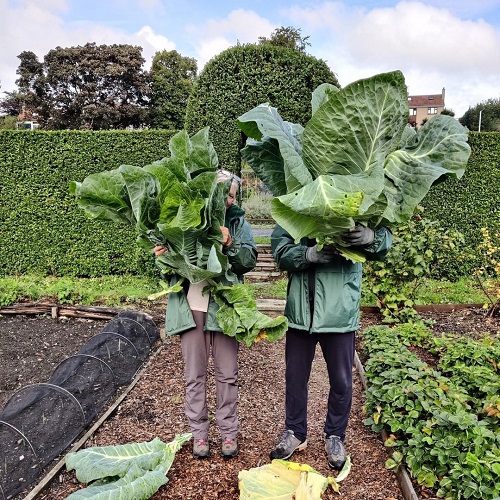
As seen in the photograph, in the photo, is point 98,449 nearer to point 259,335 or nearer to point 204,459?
point 204,459

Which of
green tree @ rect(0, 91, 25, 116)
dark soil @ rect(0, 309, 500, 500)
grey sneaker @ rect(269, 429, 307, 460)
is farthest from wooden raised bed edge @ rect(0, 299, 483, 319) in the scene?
green tree @ rect(0, 91, 25, 116)

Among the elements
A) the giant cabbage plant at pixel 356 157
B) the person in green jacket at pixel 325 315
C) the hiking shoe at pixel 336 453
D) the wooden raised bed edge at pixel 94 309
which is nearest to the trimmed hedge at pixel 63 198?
the wooden raised bed edge at pixel 94 309

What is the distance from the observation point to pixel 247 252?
9.61 ft

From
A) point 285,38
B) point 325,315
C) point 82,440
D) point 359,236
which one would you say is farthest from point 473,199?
point 285,38

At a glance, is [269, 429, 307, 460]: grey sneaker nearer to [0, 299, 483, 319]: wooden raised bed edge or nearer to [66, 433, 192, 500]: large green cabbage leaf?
[66, 433, 192, 500]: large green cabbage leaf

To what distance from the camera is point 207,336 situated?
3.03 metres

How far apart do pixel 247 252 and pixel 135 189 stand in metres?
0.80

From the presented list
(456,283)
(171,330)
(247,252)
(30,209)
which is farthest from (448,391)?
(30,209)

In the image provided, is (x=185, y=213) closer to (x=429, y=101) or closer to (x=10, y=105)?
(x=10, y=105)

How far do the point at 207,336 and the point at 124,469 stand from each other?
A: 942mm

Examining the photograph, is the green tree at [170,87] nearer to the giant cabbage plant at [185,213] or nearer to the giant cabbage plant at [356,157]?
the giant cabbage plant at [185,213]

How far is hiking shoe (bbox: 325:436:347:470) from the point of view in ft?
9.93

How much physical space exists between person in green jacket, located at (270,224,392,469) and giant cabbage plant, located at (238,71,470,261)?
0.21 metres

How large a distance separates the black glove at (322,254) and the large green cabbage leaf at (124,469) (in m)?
1.58
